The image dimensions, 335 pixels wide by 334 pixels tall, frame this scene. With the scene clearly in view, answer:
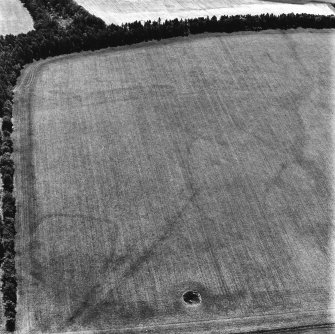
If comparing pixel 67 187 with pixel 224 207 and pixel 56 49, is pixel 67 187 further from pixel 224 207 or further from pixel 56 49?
pixel 56 49

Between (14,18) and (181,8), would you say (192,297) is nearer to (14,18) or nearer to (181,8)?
(181,8)

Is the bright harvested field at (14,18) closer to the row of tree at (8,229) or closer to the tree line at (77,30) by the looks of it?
the tree line at (77,30)

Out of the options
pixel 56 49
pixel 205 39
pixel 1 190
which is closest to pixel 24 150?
pixel 1 190

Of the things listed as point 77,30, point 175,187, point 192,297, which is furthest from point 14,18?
point 192,297

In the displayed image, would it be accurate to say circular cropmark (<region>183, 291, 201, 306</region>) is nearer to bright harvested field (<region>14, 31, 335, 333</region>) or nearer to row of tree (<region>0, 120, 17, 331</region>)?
bright harvested field (<region>14, 31, 335, 333</region>)

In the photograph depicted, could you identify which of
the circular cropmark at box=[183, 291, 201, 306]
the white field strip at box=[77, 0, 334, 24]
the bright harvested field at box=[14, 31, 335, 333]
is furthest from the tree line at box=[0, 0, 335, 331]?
the circular cropmark at box=[183, 291, 201, 306]

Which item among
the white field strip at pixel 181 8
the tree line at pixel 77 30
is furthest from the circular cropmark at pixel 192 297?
the white field strip at pixel 181 8
